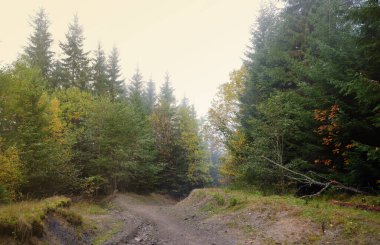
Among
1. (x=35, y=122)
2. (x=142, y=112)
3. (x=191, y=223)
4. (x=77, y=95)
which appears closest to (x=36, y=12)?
(x=77, y=95)

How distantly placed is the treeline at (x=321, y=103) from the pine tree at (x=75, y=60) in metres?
23.6

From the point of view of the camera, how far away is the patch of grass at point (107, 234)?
11441 mm

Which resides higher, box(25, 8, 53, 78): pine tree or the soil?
box(25, 8, 53, 78): pine tree

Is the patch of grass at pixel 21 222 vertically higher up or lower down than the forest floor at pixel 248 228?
higher up

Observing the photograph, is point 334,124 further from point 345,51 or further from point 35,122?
point 35,122

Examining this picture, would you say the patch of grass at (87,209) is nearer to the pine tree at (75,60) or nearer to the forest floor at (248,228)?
the forest floor at (248,228)

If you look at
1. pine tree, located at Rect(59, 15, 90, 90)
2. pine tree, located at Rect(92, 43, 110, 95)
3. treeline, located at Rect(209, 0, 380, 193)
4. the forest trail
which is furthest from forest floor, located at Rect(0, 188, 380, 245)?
pine tree, located at Rect(92, 43, 110, 95)

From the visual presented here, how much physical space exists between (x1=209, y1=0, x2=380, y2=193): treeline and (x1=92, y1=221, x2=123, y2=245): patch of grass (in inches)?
344

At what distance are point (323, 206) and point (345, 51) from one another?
319 inches

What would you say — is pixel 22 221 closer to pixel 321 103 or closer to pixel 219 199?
Result: pixel 219 199

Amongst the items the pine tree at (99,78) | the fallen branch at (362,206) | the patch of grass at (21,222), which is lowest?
the fallen branch at (362,206)

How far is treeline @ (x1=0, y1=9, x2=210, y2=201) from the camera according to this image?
1895 centimetres

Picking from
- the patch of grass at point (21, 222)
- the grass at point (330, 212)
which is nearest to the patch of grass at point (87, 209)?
the grass at point (330, 212)

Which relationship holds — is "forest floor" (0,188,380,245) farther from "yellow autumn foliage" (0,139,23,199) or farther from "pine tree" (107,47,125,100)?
"pine tree" (107,47,125,100)
